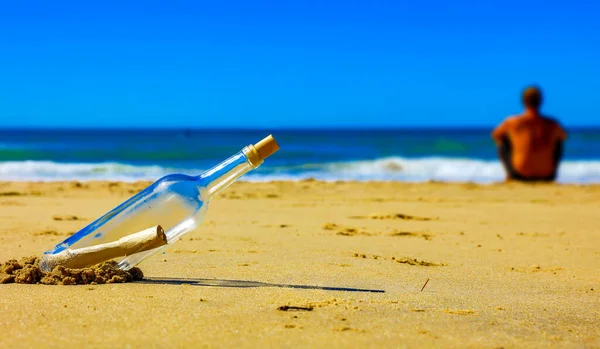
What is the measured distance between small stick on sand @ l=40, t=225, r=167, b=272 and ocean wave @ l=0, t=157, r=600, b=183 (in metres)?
9.68

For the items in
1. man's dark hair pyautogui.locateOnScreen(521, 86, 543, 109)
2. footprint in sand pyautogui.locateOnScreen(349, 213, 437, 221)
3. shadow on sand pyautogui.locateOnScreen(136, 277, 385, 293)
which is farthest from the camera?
man's dark hair pyautogui.locateOnScreen(521, 86, 543, 109)

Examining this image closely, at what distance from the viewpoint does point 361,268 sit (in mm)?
3357

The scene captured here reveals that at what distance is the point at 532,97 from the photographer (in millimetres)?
9062

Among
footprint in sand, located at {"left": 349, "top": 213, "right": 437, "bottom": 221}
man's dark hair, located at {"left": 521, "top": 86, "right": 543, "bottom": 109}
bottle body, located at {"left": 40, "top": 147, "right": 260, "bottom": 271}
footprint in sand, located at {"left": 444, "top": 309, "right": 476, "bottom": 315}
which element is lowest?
footprint in sand, located at {"left": 444, "top": 309, "right": 476, "bottom": 315}

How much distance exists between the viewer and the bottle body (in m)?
2.60

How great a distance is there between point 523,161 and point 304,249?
6.31 meters

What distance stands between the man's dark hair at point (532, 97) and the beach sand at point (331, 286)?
2.87 metres

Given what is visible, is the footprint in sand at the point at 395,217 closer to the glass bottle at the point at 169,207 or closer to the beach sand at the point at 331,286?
the beach sand at the point at 331,286

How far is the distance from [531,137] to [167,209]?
730 centimetres

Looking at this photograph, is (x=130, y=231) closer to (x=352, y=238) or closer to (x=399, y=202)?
(x=352, y=238)

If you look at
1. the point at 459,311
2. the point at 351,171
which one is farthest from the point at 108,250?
the point at 351,171

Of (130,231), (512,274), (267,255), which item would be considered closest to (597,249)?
(512,274)

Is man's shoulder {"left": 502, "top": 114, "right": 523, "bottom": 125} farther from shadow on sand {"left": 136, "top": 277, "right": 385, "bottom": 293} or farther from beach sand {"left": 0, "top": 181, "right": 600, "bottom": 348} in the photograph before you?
shadow on sand {"left": 136, "top": 277, "right": 385, "bottom": 293}

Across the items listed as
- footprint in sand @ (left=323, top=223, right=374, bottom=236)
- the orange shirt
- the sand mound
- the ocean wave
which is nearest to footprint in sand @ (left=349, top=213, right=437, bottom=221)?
footprint in sand @ (left=323, top=223, right=374, bottom=236)
